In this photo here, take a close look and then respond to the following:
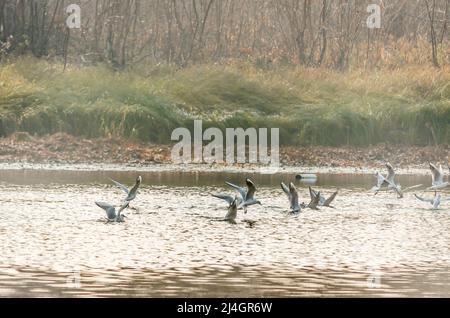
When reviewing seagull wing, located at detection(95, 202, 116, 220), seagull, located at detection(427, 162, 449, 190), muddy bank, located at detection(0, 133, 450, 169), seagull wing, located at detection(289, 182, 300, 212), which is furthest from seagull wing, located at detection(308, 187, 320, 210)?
muddy bank, located at detection(0, 133, 450, 169)

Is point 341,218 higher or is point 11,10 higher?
point 11,10

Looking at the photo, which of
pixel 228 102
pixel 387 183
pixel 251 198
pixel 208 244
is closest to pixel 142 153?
pixel 228 102

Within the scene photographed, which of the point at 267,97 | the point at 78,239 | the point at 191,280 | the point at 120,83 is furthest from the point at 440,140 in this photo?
the point at 191,280

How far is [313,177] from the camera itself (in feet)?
84.2

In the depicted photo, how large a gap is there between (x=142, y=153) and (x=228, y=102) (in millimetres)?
2654

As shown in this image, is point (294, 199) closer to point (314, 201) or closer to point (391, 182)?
point (314, 201)

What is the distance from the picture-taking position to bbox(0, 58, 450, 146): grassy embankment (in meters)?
28.8

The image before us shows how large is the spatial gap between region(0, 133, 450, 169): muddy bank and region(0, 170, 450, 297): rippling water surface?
277 centimetres

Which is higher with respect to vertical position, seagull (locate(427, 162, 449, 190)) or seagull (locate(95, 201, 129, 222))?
seagull (locate(427, 162, 449, 190))

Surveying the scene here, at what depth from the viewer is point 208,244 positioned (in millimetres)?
17453

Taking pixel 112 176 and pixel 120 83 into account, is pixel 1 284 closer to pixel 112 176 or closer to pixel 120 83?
pixel 112 176

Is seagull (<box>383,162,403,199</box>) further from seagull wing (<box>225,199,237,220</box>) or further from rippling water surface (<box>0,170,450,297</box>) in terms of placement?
seagull wing (<box>225,199,237,220</box>)

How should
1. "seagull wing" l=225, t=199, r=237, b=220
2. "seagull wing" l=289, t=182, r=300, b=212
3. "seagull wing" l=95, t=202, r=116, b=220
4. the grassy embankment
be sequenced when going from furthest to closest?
the grassy embankment, "seagull wing" l=289, t=182, r=300, b=212, "seagull wing" l=225, t=199, r=237, b=220, "seagull wing" l=95, t=202, r=116, b=220
